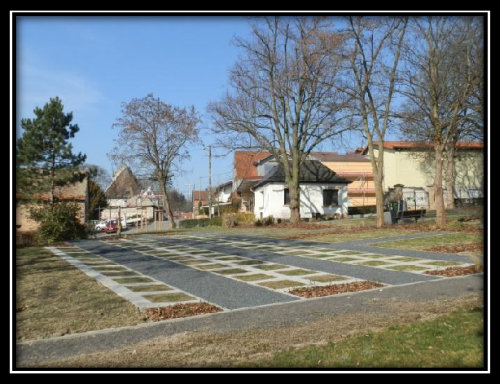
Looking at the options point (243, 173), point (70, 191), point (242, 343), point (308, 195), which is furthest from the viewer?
point (243, 173)

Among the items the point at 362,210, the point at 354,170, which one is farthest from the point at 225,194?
the point at 362,210

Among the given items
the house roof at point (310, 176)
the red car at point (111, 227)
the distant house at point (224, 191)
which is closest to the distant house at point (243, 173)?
the distant house at point (224, 191)

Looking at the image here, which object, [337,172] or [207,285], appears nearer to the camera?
[207,285]

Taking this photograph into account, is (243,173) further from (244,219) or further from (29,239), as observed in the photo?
(29,239)

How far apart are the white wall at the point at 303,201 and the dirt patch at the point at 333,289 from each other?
27940 millimetres

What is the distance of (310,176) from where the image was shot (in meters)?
38.5

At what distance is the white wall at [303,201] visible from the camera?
3703 cm

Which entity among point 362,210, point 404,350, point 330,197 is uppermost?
point 330,197

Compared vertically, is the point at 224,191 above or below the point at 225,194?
above

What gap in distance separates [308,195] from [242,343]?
3337cm

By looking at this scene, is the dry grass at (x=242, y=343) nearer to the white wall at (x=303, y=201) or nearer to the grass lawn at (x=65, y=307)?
the grass lawn at (x=65, y=307)

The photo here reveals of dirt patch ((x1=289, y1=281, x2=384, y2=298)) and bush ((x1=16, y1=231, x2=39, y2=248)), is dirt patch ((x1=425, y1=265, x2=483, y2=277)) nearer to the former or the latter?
dirt patch ((x1=289, y1=281, x2=384, y2=298))

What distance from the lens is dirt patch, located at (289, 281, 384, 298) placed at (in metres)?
7.91
